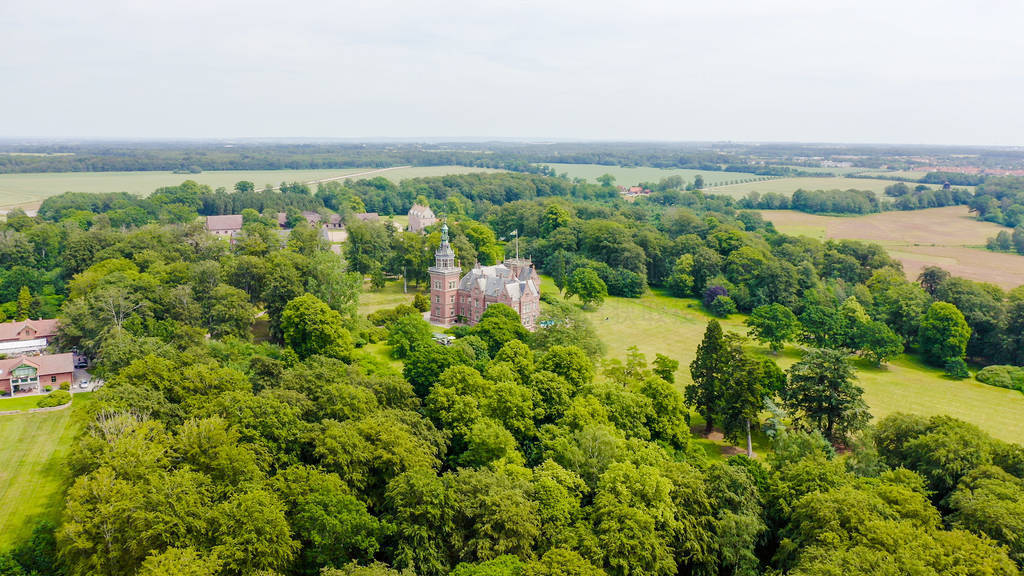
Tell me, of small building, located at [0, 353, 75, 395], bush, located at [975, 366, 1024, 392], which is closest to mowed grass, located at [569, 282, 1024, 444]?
bush, located at [975, 366, 1024, 392]

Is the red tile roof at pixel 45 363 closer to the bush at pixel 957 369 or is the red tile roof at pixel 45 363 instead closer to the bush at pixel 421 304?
the bush at pixel 421 304

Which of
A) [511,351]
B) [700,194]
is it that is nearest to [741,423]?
[511,351]

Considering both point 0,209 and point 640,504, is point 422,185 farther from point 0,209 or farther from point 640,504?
point 640,504

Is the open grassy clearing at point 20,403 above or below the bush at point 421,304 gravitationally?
below

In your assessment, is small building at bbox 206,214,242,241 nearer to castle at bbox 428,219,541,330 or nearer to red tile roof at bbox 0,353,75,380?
castle at bbox 428,219,541,330

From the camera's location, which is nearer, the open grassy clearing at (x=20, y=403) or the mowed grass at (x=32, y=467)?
the mowed grass at (x=32, y=467)

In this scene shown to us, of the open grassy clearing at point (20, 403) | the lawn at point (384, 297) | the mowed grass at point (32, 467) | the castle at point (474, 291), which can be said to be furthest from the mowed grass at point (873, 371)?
the open grassy clearing at point (20, 403)
